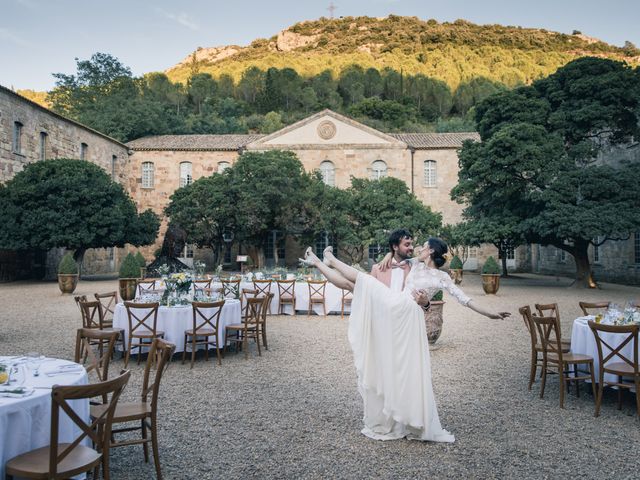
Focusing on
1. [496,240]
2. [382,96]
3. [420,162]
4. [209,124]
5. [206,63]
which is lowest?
[496,240]

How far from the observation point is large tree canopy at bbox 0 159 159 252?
20.9 meters

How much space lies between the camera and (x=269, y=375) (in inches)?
272

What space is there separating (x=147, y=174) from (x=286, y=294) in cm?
2567

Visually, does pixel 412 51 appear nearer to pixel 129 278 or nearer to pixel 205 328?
pixel 129 278

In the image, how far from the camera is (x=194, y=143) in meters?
35.3

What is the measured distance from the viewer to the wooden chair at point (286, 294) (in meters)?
12.6

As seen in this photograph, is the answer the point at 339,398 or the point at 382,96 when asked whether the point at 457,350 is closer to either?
the point at 339,398

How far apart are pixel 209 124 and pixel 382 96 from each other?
30817 mm

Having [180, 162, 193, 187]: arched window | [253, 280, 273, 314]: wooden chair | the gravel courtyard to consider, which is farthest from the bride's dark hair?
[180, 162, 193, 187]: arched window

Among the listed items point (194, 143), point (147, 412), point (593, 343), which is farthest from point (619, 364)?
point (194, 143)

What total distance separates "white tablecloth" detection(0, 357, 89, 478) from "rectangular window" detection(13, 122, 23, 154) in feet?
78.0

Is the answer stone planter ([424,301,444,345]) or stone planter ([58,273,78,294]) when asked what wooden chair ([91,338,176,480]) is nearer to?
stone planter ([424,301,444,345])

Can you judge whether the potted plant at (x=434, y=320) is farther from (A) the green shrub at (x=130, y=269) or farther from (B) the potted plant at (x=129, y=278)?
(A) the green shrub at (x=130, y=269)

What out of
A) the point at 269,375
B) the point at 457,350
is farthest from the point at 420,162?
the point at 269,375
